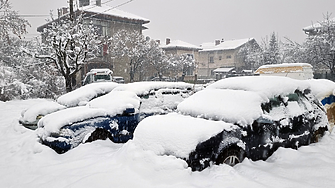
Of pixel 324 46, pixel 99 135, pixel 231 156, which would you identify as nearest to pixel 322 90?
pixel 231 156

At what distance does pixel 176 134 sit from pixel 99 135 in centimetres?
229

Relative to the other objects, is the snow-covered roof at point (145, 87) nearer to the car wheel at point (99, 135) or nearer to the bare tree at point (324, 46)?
the car wheel at point (99, 135)

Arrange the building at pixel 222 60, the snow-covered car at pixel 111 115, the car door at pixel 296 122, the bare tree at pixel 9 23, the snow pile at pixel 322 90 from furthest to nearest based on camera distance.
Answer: the building at pixel 222 60 < the bare tree at pixel 9 23 < the snow pile at pixel 322 90 < the snow-covered car at pixel 111 115 < the car door at pixel 296 122

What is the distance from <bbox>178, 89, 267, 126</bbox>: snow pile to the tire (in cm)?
45

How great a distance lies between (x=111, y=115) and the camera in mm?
5395

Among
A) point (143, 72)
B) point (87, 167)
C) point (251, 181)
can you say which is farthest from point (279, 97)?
point (143, 72)

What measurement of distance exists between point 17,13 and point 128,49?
35.6ft

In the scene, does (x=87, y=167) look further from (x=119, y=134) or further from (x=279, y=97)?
(x=279, y=97)

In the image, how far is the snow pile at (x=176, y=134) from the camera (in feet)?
11.5

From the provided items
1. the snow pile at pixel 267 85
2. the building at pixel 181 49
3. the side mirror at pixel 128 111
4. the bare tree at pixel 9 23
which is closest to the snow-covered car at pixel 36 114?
the side mirror at pixel 128 111

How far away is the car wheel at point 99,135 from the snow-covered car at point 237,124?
133 centimetres

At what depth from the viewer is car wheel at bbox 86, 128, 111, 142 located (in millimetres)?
5152

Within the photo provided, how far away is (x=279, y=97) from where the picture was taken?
4.63m

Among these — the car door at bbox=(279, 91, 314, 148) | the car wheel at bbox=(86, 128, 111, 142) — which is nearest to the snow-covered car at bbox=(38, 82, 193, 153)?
the car wheel at bbox=(86, 128, 111, 142)
